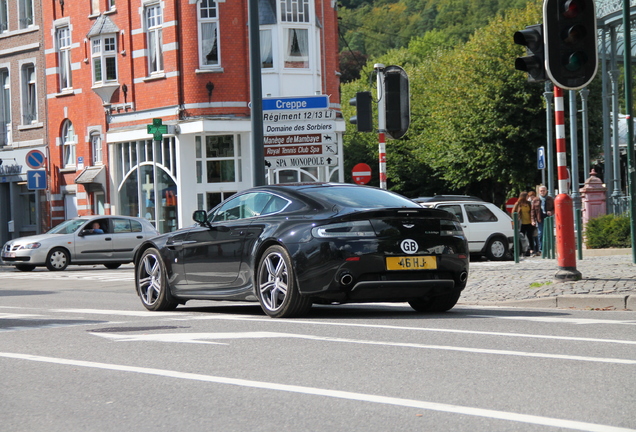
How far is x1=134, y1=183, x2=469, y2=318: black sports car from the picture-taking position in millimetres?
10219

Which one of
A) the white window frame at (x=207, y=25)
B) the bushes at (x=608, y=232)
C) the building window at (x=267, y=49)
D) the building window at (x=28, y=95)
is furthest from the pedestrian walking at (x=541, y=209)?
the building window at (x=28, y=95)

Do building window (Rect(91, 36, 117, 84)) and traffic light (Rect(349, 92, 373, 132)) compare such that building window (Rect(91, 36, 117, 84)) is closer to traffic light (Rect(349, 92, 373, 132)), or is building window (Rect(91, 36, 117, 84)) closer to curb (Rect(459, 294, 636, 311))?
traffic light (Rect(349, 92, 373, 132))

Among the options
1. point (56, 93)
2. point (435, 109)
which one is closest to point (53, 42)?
point (56, 93)

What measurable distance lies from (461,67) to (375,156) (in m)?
17.4

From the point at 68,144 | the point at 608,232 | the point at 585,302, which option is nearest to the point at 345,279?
the point at 585,302

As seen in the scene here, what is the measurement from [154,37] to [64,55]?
19.0 feet

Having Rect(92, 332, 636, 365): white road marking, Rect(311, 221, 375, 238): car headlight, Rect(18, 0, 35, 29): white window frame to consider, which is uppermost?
Rect(18, 0, 35, 29): white window frame

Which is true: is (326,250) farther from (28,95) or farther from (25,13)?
(25,13)

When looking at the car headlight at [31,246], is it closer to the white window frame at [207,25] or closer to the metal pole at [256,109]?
the white window frame at [207,25]

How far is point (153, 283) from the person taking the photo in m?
12.6

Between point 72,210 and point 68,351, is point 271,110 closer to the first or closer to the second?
point 68,351

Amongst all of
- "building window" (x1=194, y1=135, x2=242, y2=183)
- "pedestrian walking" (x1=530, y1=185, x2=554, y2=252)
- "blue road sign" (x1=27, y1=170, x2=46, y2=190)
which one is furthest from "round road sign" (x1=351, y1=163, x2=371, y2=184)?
"blue road sign" (x1=27, y1=170, x2=46, y2=190)

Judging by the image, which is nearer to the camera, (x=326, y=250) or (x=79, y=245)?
(x=326, y=250)

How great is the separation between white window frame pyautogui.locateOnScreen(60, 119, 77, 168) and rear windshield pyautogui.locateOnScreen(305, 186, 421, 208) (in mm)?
30306
